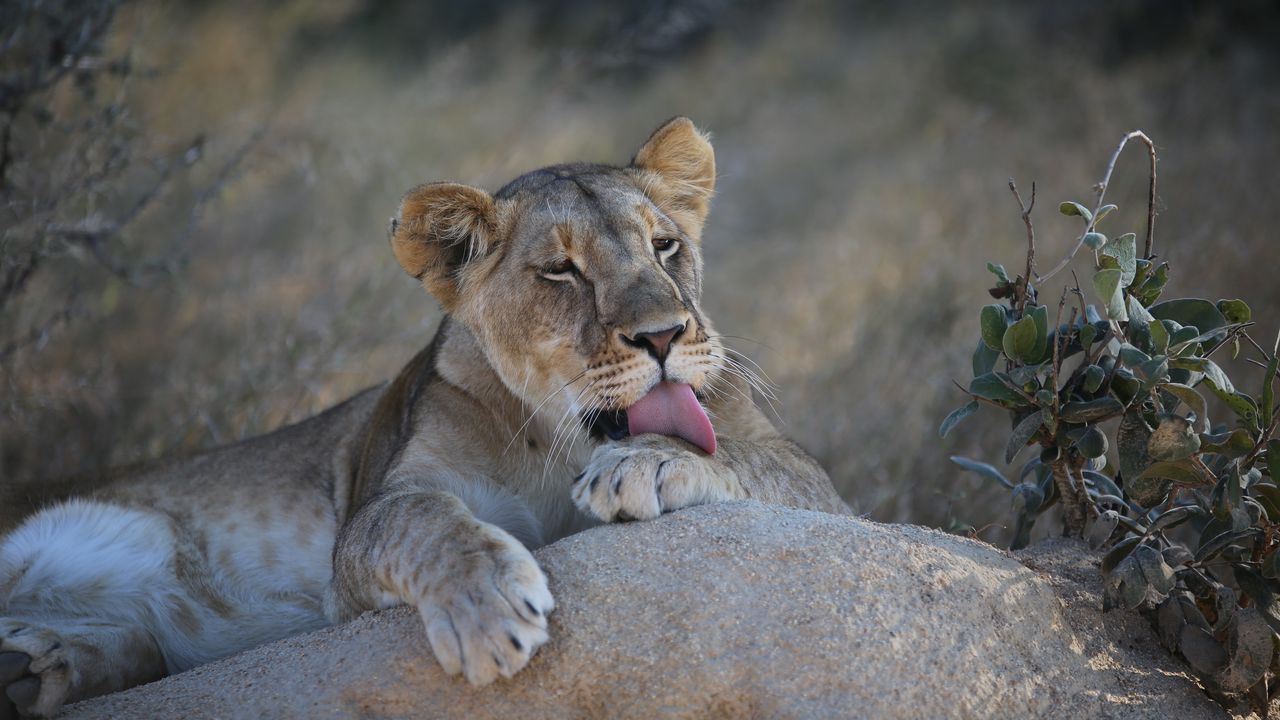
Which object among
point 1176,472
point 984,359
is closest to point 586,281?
point 984,359

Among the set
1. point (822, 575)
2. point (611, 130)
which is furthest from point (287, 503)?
point (611, 130)

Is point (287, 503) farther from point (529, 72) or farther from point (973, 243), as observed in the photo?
point (529, 72)

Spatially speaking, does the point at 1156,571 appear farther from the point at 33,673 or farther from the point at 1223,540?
the point at 33,673

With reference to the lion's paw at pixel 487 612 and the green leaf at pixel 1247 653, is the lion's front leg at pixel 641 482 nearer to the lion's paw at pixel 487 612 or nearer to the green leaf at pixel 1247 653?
the lion's paw at pixel 487 612

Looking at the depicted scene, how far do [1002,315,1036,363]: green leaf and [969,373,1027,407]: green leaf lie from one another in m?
0.07

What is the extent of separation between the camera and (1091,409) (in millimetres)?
3111

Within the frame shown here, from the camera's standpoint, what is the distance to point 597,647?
2.78 metres

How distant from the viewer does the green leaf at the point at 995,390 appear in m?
Answer: 3.18

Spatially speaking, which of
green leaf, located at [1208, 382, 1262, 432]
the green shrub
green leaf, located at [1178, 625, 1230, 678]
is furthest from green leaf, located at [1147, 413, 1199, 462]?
green leaf, located at [1178, 625, 1230, 678]

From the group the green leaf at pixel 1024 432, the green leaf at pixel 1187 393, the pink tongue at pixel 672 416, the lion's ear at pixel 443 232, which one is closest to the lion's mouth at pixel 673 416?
the pink tongue at pixel 672 416

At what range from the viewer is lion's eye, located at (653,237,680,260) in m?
3.91

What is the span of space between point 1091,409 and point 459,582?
163 centimetres

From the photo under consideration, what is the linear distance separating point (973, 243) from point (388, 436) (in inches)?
208

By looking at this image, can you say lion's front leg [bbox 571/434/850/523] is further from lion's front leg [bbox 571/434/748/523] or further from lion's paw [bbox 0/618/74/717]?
lion's paw [bbox 0/618/74/717]
